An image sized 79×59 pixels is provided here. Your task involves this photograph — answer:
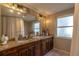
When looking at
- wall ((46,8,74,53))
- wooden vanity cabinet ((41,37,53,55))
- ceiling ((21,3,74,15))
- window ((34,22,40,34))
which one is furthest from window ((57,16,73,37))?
window ((34,22,40,34))

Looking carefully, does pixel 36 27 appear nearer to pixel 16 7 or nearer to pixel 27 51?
pixel 16 7

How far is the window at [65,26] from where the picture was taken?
434 cm

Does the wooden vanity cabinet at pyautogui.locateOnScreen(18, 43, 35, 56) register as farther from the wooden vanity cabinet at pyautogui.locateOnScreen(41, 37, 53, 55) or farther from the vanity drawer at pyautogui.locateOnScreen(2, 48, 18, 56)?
the wooden vanity cabinet at pyautogui.locateOnScreen(41, 37, 53, 55)

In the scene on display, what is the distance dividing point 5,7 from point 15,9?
380 mm

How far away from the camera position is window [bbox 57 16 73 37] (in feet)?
14.3

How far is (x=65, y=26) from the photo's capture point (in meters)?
4.54

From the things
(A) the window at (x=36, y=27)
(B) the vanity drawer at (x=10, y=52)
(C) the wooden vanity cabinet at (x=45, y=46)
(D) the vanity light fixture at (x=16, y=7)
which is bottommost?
(C) the wooden vanity cabinet at (x=45, y=46)

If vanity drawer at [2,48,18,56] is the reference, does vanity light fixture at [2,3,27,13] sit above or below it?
above

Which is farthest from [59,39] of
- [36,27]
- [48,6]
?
[48,6]

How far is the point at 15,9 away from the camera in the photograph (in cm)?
291

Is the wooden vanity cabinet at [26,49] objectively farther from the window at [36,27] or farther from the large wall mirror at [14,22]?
the window at [36,27]

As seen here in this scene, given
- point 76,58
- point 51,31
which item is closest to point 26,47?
point 76,58

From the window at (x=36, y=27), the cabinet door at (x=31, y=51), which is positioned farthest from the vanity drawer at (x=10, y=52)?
the window at (x=36, y=27)

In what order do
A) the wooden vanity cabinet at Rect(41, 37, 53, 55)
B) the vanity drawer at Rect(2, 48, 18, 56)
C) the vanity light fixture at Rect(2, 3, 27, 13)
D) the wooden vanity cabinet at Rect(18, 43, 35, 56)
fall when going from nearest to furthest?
the vanity drawer at Rect(2, 48, 18, 56), the wooden vanity cabinet at Rect(18, 43, 35, 56), the vanity light fixture at Rect(2, 3, 27, 13), the wooden vanity cabinet at Rect(41, 37, 53, 55)
